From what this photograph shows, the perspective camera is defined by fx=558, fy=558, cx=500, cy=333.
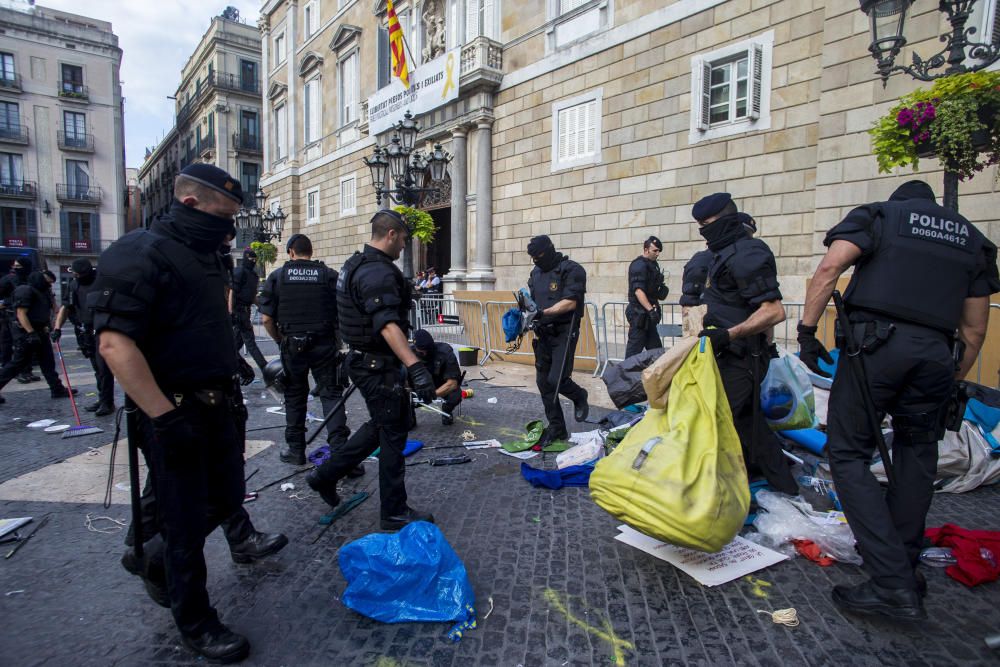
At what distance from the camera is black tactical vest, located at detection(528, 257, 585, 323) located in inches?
198

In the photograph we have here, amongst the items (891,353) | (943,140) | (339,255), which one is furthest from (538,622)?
(339,255)

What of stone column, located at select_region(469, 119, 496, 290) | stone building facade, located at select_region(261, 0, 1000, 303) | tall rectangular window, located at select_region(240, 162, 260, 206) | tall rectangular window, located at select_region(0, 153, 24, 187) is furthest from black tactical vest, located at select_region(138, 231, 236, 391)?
tall rectangular window, located at select_region(240, 162, 260, 206)

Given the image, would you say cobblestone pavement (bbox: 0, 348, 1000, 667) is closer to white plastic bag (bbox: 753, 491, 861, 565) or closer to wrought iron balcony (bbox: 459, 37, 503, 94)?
white plastic bag (bbox: 753, 491, 861, 565)

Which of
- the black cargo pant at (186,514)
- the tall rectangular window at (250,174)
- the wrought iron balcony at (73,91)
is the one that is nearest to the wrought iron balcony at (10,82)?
the wrought iron balcony at (73,91)

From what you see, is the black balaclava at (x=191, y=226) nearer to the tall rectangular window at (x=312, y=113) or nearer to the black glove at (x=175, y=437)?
the black glove at (x=175, y=437)

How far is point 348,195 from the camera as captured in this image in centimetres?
2214

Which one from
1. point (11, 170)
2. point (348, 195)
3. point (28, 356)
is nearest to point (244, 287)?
point (28, 356)

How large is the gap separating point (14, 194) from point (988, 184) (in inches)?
1726

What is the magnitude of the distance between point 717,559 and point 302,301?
356cm

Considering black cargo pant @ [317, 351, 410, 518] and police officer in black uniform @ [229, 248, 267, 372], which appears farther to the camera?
police officer in black uniform @ [229, 248, 267, 372]

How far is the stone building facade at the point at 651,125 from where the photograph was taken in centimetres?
834

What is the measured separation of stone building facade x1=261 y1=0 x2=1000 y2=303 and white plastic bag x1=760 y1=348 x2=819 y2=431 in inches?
167

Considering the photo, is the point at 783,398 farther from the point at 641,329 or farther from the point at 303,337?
the point at 641,329

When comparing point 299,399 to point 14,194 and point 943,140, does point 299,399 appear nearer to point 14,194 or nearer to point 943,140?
point 943,140
